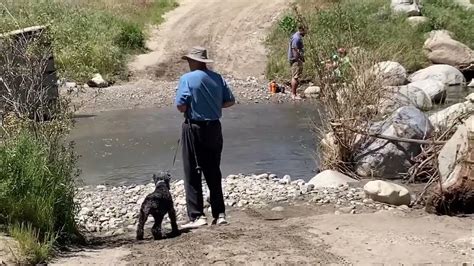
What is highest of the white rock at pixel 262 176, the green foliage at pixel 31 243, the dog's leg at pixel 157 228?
the green foliage at pixel 31 243

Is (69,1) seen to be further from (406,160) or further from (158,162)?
(406,160)

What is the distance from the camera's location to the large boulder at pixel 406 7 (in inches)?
1044

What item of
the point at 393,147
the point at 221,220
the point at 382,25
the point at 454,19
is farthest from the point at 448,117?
the point at 454,19

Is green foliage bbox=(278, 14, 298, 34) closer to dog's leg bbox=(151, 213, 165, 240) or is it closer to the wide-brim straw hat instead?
the wide-brim straw hat

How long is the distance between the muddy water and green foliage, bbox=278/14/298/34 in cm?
701

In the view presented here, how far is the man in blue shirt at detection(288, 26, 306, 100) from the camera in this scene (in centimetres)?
1990

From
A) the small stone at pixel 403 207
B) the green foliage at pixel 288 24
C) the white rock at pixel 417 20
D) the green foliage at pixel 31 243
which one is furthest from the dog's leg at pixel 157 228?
the white rock at pixel 417 20

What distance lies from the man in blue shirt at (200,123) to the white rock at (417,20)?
61.8ft

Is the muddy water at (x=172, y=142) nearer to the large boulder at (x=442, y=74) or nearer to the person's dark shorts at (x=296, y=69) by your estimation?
the person's dark shorts at (x=296, y=69)

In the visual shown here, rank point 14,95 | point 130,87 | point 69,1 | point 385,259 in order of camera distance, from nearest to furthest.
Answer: point 385,259 → point 14,95 → point 130,87 → point 69,1

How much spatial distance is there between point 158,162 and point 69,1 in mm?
15410

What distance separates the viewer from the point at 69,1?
2730cm

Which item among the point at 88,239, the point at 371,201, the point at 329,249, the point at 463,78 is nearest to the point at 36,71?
the point at 88,239

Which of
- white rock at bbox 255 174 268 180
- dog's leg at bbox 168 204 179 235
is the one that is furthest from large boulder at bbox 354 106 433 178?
dog's leg at bbox 168 204 179 235
